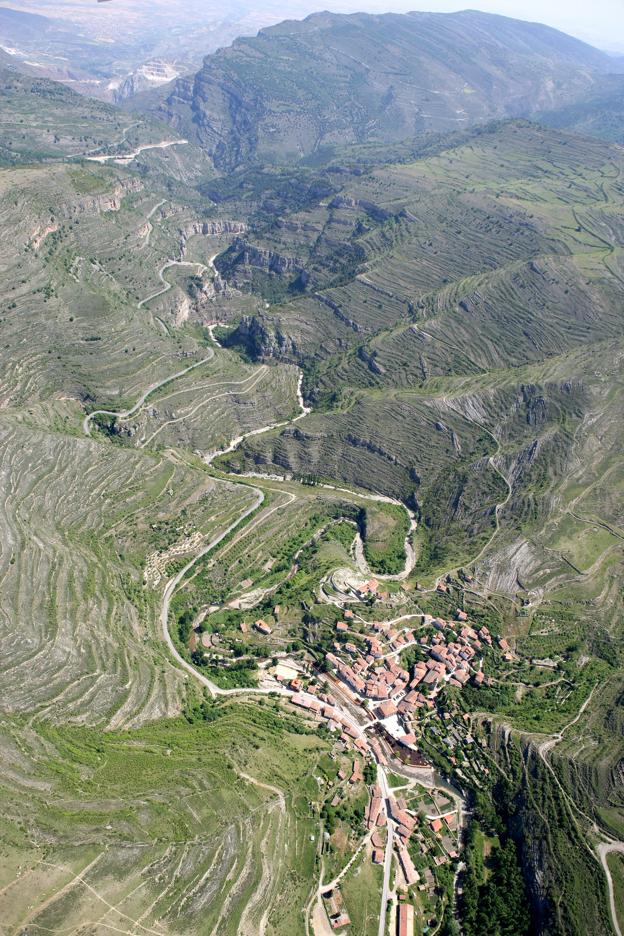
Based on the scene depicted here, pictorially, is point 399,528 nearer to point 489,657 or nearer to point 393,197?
point 489,657

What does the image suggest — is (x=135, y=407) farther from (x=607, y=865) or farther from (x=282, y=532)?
(x=607, y=865)

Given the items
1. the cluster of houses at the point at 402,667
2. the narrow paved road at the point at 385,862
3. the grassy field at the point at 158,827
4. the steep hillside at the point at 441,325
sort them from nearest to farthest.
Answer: the grassy field at the point at 158,827, the narrow paved road at the point at 385,862, the cluster of houses at the point at 402,667, the steep hillside at the point at 441,325

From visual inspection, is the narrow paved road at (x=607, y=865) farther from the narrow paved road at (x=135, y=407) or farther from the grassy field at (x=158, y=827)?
the narrow paved road at (x=135, y=407)

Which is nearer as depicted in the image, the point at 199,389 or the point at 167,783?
the point at 167,783

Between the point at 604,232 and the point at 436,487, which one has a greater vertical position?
the point at 604,232

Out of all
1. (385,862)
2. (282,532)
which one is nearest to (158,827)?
(385,862)

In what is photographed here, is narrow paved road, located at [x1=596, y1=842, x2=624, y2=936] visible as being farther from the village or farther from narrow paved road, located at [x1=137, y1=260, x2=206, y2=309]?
narrow paved road, located at [x1=137, y1=260, x2=206, y2=309]

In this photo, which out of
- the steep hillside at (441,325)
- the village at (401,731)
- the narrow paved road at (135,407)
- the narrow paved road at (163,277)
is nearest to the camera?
the village at (401,731)

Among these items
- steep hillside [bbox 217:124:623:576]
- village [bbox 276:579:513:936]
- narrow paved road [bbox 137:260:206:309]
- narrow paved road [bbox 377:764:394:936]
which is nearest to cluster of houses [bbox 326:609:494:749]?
village [bbox 276:579:513:936]

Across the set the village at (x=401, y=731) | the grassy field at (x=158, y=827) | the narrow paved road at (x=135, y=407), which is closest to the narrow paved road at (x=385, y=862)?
the village at (x=401, y=731)

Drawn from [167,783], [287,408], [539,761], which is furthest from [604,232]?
[167,783]

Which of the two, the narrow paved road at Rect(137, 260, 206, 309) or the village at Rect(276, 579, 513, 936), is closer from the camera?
the village at Rect(276, 579, 513, 936)
